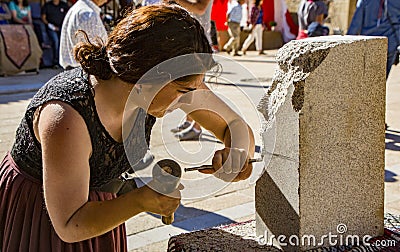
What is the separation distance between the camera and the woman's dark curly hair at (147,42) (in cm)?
167

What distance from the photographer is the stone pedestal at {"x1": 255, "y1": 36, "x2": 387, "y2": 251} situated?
7.72 feet

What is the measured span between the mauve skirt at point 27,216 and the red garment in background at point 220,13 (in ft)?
48.2

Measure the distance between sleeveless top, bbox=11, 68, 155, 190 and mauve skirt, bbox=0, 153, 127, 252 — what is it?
4cm

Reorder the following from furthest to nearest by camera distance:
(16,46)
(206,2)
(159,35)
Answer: (16,46) < (206,2) < (159,35)

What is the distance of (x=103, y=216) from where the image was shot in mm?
1692

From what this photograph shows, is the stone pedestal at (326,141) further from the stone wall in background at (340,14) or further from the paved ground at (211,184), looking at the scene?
the stone wall in background at (340,14)

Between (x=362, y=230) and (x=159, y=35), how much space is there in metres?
1.44

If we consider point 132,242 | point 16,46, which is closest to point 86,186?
point 132,242

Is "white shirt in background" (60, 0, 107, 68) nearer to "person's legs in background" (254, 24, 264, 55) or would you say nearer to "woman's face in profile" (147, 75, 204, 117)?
"woman's face in profile" (147, 75, 204, 117)

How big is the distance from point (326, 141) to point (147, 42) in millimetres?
1041

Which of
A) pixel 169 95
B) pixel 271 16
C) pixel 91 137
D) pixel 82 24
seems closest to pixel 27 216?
pixel 91 137

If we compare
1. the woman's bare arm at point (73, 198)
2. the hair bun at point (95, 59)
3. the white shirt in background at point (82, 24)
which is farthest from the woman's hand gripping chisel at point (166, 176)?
the white shirt in background at point (82, 24)

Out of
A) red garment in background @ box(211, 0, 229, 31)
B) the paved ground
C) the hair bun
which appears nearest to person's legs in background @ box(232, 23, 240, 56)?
red garment in background @ box(211, 0, 229, 31)

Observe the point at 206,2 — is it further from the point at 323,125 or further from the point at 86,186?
the point at 86,186
